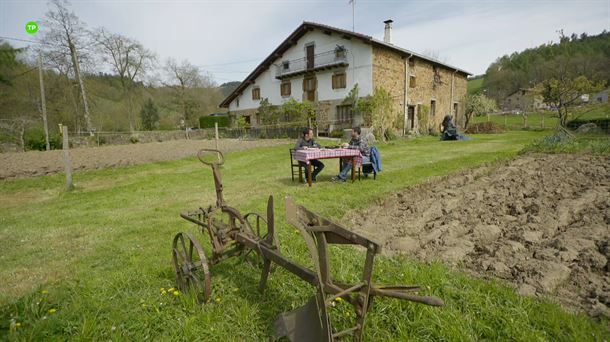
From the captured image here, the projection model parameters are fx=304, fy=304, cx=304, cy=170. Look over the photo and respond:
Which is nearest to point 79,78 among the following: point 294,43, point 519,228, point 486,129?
point 294,43

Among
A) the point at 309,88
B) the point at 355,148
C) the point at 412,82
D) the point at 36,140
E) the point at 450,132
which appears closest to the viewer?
the point at 355,148

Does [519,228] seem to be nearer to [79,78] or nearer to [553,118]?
[79,78]

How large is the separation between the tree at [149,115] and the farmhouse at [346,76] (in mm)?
18762

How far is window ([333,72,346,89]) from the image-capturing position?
2100 cm

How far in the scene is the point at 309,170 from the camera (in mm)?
6938

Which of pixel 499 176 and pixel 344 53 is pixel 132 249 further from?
pixel 344 53

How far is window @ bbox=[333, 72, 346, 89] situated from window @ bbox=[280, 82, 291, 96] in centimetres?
460

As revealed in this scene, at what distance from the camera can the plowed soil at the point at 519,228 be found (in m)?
2.72

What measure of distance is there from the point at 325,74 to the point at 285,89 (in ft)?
13.7

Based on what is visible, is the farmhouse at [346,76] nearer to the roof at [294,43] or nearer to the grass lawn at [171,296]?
the roof at [294,43]

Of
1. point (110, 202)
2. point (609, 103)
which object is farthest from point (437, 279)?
point (609, 103)

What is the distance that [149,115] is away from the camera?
39125mm

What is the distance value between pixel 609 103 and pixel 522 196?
1437 cm

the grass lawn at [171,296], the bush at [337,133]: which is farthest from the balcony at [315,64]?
the grass lawn at [171,296]
